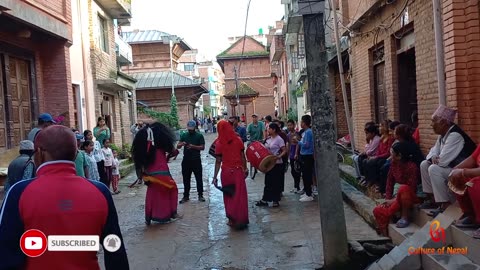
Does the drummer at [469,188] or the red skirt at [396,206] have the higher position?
the drummer at [469,188]

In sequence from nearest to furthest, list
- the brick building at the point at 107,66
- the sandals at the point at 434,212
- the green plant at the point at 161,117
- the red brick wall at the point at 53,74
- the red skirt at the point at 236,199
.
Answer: the sandals at the point at 434,212 < the red skirt at the point at 236,199 < the red brick wall at the point at 53,74 < the brick building at the point at 107,66 < the green plant at the point at 161,117

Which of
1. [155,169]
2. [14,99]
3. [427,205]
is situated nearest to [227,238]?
[155,169]

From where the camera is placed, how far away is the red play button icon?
7.45 ft

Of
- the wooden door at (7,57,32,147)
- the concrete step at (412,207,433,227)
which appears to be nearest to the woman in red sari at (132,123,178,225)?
the concrete step at (412,207,433,227)

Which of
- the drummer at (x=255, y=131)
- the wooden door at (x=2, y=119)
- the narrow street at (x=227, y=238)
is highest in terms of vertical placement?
the wooden door at (x=2, y=119)

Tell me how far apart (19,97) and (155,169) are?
4859mm

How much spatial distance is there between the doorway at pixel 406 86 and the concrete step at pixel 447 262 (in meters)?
4.79

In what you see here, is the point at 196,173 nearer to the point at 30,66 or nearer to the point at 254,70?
the point at 30,66

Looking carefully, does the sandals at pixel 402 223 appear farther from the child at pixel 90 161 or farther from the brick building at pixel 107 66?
the brick building at pixel 107 66

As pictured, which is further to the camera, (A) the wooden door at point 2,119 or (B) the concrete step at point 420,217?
(A) the wooden door at point 2,119

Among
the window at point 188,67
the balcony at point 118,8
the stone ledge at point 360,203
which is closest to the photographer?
the stone ledge at point 360,203

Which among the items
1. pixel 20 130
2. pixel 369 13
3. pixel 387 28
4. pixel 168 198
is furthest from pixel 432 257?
pixel 20 130

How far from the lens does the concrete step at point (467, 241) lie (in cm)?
435

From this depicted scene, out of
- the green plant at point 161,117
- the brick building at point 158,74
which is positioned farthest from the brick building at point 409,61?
the brick building at point 158,74
